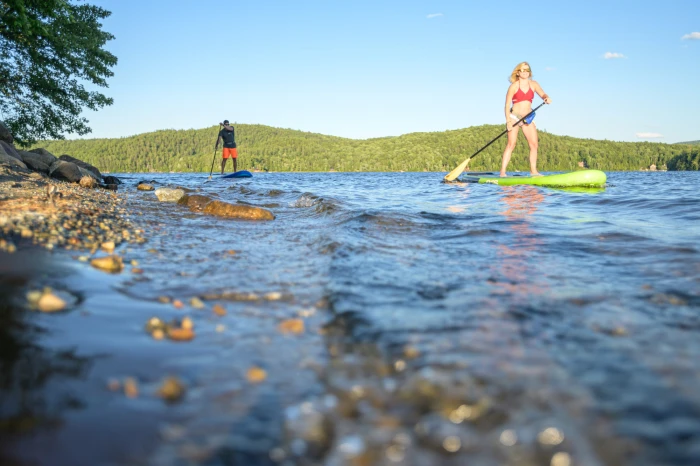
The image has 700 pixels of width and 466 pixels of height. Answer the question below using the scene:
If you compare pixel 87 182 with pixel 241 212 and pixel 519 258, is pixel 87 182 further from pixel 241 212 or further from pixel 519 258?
pixel 519 258

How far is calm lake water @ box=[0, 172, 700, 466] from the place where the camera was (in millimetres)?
1362

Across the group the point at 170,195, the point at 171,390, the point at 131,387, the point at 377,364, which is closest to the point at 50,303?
the point at 131,387

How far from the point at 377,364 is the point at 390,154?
13211 centimetres

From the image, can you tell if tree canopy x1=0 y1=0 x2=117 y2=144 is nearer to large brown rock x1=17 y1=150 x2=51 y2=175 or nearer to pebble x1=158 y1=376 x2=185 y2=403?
large brown rock x1=17 y1=150 x2=51 y2=175

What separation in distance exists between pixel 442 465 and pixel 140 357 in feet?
4.47

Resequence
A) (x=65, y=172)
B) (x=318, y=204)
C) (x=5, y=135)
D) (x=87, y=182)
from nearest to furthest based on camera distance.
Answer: (x=318, y=204) → (x=87, y=182) → (x=65, y=172) → (x=5, y=135)

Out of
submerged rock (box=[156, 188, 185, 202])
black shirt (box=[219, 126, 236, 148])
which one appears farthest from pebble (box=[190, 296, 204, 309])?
black shirt (box=[219, 126, 236, 148])

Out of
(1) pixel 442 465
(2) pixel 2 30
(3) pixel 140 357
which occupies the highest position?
(2) pixel 2 30

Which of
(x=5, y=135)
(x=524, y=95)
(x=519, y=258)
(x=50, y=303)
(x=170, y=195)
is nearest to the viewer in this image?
(x=50, y=303)

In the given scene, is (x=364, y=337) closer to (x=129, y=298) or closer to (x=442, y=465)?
(x=442, y=465)

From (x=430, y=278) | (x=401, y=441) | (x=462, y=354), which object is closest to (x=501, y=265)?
(x=430, y=278)

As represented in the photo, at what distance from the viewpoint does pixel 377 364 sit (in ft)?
6.57

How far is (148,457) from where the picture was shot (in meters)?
1.24

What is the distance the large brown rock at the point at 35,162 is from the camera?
1291 cm
